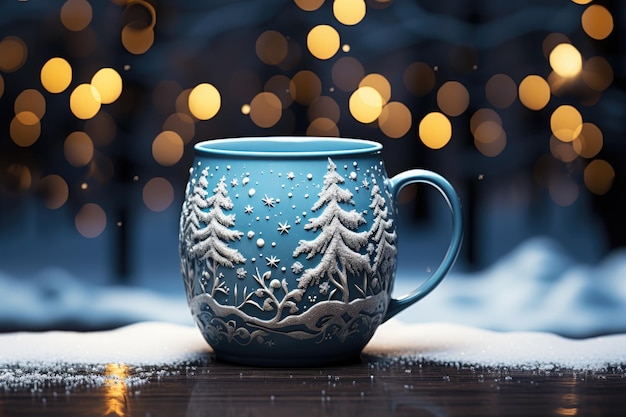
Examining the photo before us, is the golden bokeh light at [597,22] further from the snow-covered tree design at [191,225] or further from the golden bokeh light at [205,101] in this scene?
the snow-covered tree design at [191,225]

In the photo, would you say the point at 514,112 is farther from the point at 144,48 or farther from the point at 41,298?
the point at 41,298

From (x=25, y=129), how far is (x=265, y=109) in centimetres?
26

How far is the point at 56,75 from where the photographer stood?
1.35m

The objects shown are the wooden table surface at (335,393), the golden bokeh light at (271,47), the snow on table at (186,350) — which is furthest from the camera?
the golden bokeh light at (271,47)

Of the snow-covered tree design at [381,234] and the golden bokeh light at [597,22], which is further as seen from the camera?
the golden bokeh light at [597,22]

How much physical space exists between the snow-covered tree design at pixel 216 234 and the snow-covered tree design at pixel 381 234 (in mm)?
103

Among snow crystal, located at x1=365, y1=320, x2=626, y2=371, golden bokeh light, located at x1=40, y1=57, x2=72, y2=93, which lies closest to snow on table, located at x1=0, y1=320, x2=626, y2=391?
snow crystal, located at x1=365, y1=320, x2=626, y2=371

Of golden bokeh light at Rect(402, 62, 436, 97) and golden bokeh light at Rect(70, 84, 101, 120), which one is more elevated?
golden bokeh light at Rect(402, 62, 436, 97)

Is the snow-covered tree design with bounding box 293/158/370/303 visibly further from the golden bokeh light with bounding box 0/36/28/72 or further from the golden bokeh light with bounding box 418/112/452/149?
the golden bokeh light with bounding box 0/36/28/72

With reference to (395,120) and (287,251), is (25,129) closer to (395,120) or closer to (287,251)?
(395,120)

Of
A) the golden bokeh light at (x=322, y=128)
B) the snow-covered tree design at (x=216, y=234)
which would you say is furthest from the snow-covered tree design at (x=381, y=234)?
the golden bokeh light at (x=322, y=128)

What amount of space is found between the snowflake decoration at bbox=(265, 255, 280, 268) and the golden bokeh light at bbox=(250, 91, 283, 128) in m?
0.41

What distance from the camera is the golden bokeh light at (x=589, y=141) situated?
1.36m

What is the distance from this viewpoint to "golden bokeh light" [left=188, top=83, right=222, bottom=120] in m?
1.33
